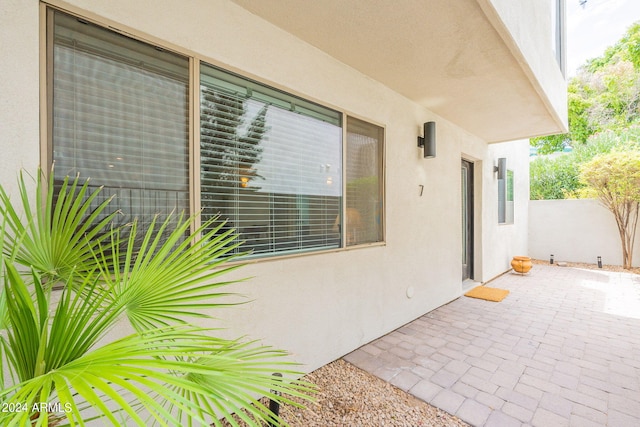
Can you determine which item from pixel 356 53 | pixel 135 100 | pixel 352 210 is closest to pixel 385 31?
pixel 356 53

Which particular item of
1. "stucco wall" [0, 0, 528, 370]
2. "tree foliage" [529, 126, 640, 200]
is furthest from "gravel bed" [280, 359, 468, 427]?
"tree foliage" [529, 126, 640, 200]

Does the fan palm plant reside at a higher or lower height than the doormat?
higher

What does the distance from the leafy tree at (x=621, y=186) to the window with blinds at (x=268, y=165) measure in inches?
325

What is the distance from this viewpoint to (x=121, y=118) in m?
1.77

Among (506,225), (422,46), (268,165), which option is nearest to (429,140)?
(422,46)

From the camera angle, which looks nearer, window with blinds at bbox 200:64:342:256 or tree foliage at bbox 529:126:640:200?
window with blinds at bbox 200:64:342:256

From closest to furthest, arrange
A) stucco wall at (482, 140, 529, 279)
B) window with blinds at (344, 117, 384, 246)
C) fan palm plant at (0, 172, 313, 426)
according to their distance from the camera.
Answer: fan palm plant at (0, 172, 313, 426)
window with blinds at (344, 117, 384, 246)
stucco wall at (482, 140, 529, 279)

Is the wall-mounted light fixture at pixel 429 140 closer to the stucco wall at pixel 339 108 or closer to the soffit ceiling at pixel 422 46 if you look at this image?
the stucco wall at pixel 339 108

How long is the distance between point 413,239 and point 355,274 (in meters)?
1.34

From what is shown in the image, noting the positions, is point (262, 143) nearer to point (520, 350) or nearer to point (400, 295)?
point (400, 295)

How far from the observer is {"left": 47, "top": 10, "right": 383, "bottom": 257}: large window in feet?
5.37

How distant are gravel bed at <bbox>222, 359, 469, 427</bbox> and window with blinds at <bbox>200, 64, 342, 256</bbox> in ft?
4.11

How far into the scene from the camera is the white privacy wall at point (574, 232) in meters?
7.99

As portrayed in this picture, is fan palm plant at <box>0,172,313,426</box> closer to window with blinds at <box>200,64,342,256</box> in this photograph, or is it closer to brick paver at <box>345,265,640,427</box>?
window with blinds at <box>200,64,342,256</box>
